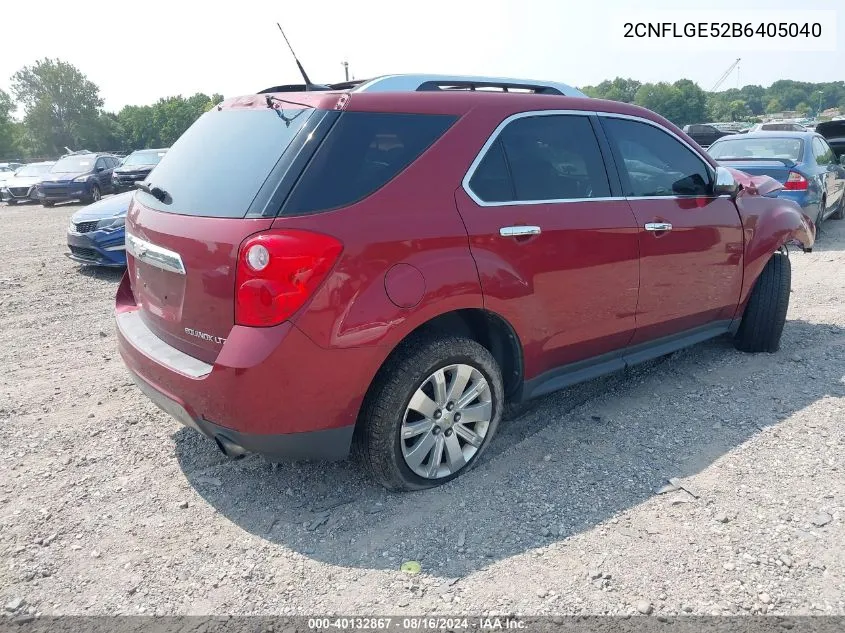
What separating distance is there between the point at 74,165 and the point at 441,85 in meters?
19.5

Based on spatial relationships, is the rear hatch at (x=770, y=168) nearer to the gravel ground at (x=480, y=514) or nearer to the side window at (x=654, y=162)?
the gravel ground at (x=480, y=514)

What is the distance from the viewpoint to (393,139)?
2.87m

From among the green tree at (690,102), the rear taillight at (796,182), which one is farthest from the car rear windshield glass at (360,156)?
the green tree at (690,102)

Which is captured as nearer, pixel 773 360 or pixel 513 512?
pixel 513 512

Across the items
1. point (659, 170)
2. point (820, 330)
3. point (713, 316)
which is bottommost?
point (820, 330)

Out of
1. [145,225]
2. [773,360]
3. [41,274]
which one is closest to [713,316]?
[773,360]

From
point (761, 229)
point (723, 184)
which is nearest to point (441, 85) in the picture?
point (723, 184)

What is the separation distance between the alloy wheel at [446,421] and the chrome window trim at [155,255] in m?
1.18

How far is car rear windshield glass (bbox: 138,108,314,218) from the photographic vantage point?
2709 millimetres

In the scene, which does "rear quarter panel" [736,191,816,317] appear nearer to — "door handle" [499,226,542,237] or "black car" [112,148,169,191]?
"door handle" [499,226,542,237]

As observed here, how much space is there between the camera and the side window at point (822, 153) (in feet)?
30.9

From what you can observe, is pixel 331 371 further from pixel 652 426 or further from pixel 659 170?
→ pixel 659 170

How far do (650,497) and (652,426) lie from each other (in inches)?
30.8

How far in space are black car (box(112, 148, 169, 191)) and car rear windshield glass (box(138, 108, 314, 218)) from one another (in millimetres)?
16300
